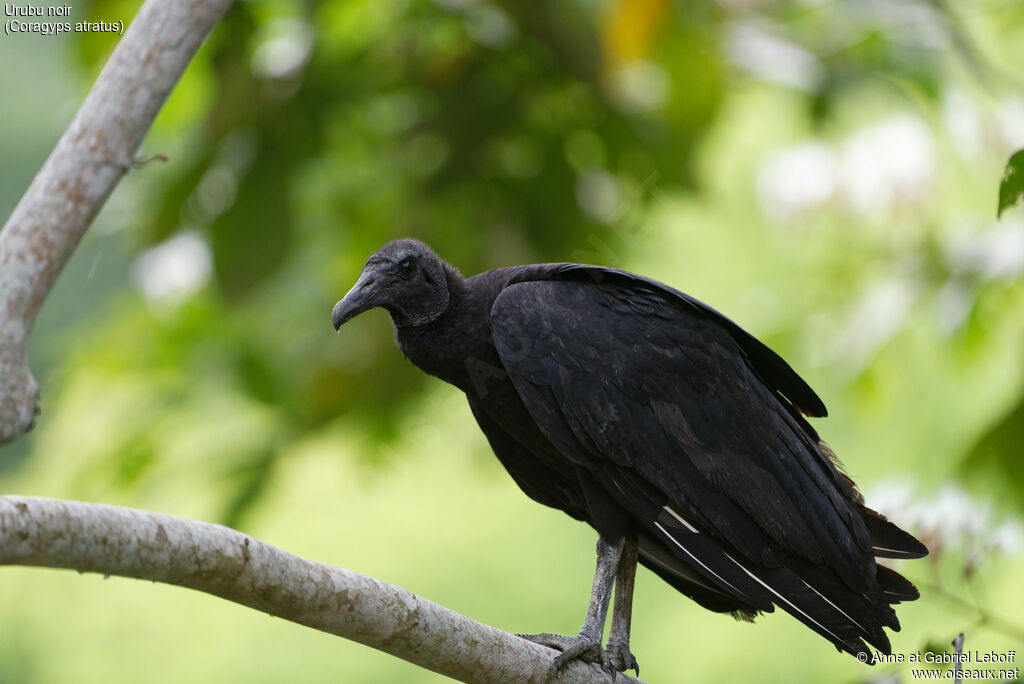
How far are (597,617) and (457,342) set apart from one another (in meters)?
0.75

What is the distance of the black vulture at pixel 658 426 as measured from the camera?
2.50 m

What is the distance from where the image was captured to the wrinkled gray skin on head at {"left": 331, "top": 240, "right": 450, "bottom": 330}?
2.65 metres

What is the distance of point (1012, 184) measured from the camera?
1917 mm

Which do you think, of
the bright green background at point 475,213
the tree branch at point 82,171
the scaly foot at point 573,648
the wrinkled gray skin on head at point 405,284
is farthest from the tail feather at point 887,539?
the tree branch at point 82,171

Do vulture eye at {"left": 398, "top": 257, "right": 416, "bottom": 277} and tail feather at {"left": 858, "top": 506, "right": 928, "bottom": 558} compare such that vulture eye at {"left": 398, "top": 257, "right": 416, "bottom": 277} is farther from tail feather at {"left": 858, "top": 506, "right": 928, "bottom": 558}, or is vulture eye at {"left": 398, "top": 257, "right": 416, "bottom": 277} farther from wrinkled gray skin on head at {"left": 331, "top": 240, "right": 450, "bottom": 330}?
tail feather at {"left": 858, "top": 506, "right": 928, "bottom": 558}

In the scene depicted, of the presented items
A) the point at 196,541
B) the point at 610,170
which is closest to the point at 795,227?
the point at 610,170

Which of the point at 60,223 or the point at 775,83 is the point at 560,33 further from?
the point at 60,223

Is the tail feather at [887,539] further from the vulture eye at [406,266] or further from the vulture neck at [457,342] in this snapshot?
the vulture eye at [406,266]

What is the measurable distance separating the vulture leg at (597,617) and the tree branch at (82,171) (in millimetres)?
1336

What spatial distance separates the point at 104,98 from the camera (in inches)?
87.7

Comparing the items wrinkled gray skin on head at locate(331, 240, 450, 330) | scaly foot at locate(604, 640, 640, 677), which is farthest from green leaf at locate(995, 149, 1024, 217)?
scaly foot at locate(604, 640, 640, 677)

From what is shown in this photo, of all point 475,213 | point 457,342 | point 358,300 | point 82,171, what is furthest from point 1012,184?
point 475,213

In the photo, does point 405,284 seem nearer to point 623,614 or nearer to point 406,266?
point 406,266

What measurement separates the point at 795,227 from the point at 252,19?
8.50ft
